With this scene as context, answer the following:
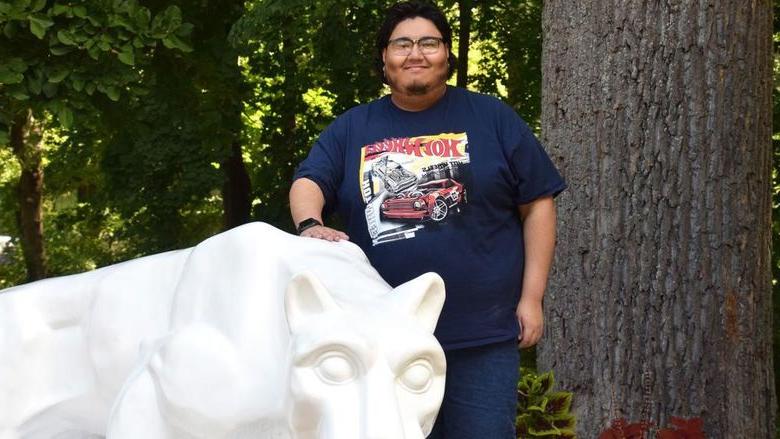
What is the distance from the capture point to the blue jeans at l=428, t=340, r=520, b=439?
118 inches

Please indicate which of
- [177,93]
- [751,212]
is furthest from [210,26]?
[751,212]

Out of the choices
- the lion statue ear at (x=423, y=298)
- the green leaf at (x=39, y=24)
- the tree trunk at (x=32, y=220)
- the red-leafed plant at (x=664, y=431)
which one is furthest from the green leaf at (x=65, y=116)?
the tree trunk at (x=32, y=220)

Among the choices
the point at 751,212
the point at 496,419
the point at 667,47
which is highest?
the point at 667,47

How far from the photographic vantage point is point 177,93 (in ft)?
26.0

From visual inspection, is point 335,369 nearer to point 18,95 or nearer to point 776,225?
point 18,95

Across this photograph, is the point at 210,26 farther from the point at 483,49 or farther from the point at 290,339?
the point at 290,339

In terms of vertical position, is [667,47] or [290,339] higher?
[667,47]

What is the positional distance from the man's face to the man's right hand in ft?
1.60

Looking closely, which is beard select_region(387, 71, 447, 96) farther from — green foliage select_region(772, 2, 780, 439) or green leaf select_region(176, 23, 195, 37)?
green foliage select_region(772, 2, 780, 439)

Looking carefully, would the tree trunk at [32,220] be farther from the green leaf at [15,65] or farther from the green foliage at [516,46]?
the green leaf at [15,65]

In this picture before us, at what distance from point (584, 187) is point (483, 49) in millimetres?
6147

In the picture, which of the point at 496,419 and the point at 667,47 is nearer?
the point at 496,419

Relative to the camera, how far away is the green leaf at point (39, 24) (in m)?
4.64

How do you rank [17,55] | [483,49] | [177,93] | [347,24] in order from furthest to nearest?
[483,49]
[347,24]
[177,93]
[17,55]
